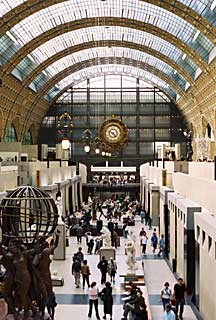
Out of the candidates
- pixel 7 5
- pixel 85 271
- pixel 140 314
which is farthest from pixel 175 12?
pixel 140 314

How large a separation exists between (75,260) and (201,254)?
5996 mm

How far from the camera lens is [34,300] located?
11750 millimetres

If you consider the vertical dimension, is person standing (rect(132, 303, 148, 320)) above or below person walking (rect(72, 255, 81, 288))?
above

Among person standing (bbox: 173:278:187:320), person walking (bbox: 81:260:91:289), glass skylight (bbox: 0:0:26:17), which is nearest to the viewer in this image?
person standing (bbox: 173:278:187:320)

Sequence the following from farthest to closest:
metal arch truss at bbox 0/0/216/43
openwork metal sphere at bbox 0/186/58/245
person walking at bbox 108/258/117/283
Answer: metal arch truss at bbox 0/0/216/43 < person walking at bbox 108/258/117/283 < openwork metal sphere at bbox 0/186/58/245

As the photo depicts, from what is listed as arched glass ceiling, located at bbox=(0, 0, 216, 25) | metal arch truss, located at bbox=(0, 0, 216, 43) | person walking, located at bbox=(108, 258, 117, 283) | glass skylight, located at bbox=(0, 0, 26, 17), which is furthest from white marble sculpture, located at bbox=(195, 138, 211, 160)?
person walking, located at bbox=(108, 258, 117, 283)

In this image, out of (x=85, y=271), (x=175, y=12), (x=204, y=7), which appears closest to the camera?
(x=85, y=271)

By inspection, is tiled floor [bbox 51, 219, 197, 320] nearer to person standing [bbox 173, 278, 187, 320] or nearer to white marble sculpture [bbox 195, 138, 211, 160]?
person standing [bbox 173, 278, 187, 320]

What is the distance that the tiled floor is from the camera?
66.5 ft

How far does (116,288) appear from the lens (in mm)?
23938

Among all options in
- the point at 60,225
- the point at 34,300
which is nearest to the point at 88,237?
the point at 60,225

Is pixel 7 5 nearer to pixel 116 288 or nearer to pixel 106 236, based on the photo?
pixel 106 236

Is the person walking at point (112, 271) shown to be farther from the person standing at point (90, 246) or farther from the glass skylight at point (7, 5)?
the glass skylight at point (7, 5)

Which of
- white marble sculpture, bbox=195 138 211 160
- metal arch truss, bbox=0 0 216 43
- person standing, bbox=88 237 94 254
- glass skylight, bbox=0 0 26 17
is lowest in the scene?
person standing, bbox=88 237 94 254
